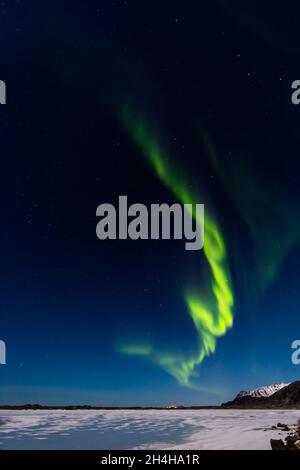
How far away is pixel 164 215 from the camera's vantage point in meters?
18.4

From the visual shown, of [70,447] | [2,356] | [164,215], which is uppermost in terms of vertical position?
[164,215]

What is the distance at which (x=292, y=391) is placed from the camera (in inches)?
4973

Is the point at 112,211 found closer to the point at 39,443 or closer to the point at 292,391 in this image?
the point at 39,443
